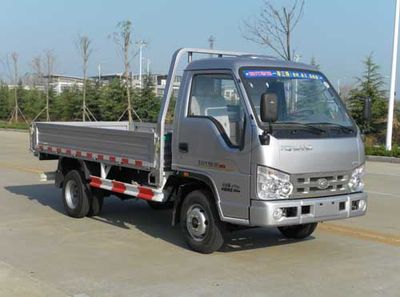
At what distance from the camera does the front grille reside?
6410 millimetres

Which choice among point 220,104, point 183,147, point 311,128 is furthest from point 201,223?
Result: point 311,128

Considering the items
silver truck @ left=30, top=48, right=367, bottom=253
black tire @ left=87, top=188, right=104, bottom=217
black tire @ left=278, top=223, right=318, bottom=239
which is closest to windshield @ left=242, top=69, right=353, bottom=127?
silver truck @ left=30, top=48, right=367, bottom=253

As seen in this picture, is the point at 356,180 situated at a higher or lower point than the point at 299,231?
higher

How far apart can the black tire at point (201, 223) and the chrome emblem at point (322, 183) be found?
46.6 inches

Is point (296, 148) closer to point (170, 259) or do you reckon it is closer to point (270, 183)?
point (270, 183)

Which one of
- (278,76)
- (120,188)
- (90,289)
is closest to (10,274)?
(90,289)

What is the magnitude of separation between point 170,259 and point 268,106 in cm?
209

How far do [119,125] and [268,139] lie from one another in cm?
526

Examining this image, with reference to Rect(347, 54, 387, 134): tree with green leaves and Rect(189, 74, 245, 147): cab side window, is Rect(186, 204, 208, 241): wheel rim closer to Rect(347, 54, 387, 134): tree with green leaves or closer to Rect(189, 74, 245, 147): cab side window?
Rect(189, 74, 245, 147): cab side window

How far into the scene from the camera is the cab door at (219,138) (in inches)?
254

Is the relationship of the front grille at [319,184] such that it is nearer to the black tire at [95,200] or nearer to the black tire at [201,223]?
the black tire at [201,223]

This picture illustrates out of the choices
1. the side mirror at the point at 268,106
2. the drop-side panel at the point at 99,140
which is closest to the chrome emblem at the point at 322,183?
the side mirror at the point at 268,106

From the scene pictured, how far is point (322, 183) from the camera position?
659 cm

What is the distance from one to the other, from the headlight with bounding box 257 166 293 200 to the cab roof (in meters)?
1.26
